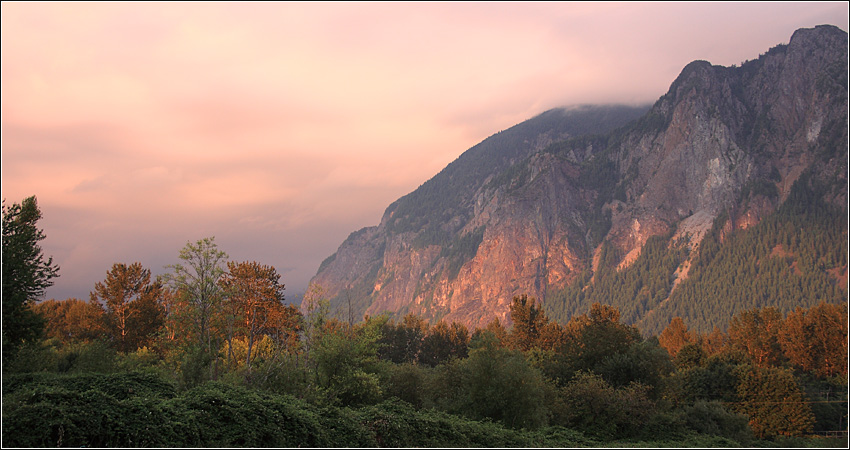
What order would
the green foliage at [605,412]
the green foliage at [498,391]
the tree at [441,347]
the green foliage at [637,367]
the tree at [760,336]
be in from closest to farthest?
the green foliage at [498,391] → the green foliage at [605,412] → the green foliage at [637,367] → the tree at [760,336] → the tree at [441,347]

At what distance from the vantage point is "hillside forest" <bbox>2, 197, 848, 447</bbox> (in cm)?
2303

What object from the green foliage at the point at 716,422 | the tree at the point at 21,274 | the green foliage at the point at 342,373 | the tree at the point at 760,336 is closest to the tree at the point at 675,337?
the tree at the point at 760,336

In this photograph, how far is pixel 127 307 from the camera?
2554 inches

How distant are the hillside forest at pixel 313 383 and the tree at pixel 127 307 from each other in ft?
0.56

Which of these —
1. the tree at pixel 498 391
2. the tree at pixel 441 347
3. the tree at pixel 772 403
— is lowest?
the tree at pixel 772 403

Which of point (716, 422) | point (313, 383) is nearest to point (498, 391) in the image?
point (313, 383)

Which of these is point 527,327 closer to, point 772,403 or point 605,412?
point 772,403

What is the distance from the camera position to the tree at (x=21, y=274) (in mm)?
27719

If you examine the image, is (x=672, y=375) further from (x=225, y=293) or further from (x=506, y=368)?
(x=225, y=293)

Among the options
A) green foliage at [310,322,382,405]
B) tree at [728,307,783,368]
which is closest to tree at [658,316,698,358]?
tree at [728,307,783,368]

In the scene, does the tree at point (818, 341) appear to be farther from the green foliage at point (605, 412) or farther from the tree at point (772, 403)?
the green foliage at point (605, 412)

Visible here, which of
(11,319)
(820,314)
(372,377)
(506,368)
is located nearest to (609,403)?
(506,368)

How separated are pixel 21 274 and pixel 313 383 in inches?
732

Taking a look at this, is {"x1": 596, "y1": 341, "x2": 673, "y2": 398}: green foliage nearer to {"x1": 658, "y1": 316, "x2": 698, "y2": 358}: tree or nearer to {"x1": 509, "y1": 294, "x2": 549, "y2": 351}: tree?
{"x1": 509, "y1": 294, "x2": 549, "y2": 351}: tree
